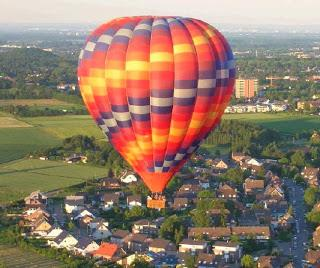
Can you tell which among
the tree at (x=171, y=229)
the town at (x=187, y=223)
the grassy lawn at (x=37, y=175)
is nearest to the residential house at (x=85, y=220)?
the town at (x=187, y=223)

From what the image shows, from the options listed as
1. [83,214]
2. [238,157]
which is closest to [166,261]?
[83,214]

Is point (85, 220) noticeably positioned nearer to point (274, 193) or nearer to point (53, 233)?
point (53, 233)

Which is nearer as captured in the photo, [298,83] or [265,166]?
[265,166]

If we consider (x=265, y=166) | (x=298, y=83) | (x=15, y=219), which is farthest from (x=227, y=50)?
(x=298, y=83)

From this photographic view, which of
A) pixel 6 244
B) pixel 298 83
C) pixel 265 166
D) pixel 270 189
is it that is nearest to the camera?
pixel 6 244

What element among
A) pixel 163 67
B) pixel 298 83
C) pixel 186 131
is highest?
pixel 163 67

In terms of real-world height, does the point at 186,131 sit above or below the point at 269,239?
above

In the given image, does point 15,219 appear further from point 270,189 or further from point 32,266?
point 270,189

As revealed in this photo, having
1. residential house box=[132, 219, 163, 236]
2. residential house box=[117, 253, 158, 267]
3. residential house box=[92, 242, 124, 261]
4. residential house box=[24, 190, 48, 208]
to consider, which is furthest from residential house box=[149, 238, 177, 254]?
residential house box=[24, 190, 48, 208]
